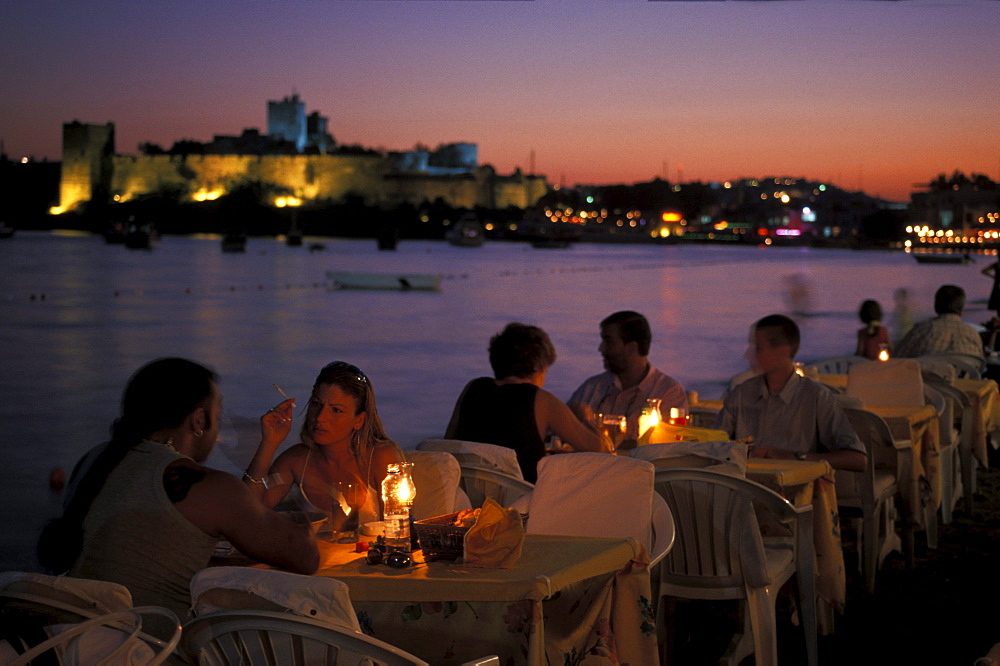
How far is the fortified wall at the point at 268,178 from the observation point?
8912cm

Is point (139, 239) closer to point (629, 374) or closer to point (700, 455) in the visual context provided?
point (629, 374)

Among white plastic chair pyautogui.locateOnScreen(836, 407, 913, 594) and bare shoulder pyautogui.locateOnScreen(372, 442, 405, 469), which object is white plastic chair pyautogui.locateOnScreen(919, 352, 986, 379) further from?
bare shoulder pyautogui.locateOnScreen(372, 442, 405, 469)

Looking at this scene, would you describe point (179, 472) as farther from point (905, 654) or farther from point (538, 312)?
point (538, 312)

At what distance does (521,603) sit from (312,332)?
18768 millimetres

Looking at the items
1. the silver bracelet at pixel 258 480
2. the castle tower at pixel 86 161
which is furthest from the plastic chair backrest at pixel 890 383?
the castle tower at pixel 86 161

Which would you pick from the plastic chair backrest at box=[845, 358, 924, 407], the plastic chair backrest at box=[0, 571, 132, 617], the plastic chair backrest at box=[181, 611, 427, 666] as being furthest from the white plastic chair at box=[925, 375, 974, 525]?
the plastic chair backrest at box=[0, 571, 132, 617]

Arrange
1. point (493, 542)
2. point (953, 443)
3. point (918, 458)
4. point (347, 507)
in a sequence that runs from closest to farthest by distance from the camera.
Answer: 1. point (493, 542)
2. point (347, 507)
3. point (918, 458)
4. point (953, 443)

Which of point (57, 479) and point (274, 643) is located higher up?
point (274, 643)

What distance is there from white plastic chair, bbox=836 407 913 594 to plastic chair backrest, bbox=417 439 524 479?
4.57 ft

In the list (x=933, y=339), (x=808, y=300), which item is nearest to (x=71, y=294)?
(x=808, y=300)

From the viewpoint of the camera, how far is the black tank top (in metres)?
3.58

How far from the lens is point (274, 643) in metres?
1.73

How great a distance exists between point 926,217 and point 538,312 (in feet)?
312

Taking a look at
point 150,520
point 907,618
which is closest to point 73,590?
point 150,520
